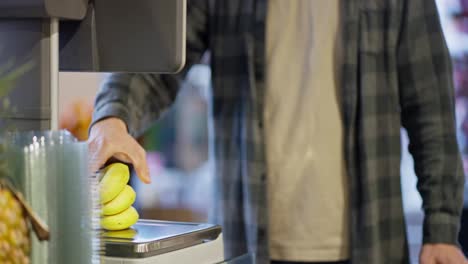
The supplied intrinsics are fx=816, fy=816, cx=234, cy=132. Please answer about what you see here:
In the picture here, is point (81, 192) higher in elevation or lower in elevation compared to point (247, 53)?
lower

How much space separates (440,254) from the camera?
65.4 inches

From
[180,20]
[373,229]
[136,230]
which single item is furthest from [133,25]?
[373,229]

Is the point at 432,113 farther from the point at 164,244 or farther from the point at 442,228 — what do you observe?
the point at 164,244

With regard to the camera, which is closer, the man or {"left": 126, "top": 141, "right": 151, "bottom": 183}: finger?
{"left": 126, "top": 141, "right": 151, "bottom": 183}: finger

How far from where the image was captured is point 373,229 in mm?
1717

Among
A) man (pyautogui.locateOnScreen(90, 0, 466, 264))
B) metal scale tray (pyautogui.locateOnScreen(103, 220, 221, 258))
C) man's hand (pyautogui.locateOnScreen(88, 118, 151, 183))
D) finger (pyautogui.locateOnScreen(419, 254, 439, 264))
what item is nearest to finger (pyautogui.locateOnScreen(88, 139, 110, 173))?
man's hand (pyautogui.locateOnScreen(88, 118, 151, 183))

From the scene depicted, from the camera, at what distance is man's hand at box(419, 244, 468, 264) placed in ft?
5.39

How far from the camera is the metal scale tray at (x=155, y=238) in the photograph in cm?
97

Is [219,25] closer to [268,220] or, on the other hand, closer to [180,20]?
[268,220]

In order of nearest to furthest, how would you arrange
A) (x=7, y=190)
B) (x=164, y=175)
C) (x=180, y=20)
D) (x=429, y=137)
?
(x=7, y=190) < (x=180, y=20) < (x=429, y=137) < (x=164, y=175)

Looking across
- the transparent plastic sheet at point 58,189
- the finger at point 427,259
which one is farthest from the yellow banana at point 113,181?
the finger at point 427,259

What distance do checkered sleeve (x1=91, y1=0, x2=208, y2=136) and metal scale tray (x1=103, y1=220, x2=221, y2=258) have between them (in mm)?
337

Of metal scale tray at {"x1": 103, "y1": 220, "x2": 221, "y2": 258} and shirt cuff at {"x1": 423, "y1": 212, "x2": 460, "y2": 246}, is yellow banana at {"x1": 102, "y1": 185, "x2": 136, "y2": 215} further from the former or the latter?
shirt cuff at {"x1": 423, "y1": 212, "x2": 460, "y2": 246}

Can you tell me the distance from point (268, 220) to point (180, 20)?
79cm
